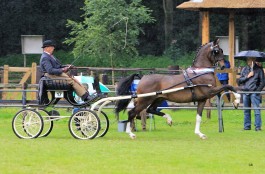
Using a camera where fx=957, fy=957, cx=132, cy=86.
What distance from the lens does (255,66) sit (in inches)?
877

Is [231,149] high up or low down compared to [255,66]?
down

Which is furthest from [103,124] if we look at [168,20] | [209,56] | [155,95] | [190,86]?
[168,20]

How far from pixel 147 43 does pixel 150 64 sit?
958 cm

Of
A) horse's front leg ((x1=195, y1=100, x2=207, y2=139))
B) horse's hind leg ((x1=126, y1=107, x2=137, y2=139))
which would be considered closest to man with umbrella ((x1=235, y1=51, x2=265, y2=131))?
horse's front leg ((x1=195, y1=100, x2=207, y2=139))

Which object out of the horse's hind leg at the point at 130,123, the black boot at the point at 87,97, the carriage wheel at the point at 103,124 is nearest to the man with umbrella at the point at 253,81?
the horse's hind leg at the point at 130,123

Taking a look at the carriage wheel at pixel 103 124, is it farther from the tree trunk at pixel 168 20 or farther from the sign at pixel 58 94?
the tree trunk at pixel 168 20

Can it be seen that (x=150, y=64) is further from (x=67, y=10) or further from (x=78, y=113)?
(x=78, y=113)

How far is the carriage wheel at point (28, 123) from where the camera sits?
1945 centimetres

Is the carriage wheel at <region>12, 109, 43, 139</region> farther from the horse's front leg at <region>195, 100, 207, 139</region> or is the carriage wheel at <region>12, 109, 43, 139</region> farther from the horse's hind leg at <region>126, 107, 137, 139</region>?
the horse's front leg at <region>195, 100, 207, 139</region>

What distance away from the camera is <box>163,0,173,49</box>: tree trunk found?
53000 millimetres

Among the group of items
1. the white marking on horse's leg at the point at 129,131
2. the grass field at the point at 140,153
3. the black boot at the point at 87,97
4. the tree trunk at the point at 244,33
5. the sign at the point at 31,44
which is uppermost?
the tree trunk at the point at 244,33

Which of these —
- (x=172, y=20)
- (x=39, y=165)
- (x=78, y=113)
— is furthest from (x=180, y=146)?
(x=172, y=20)

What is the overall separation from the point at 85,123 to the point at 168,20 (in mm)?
34644

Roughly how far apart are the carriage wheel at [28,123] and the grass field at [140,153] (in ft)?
0.72
